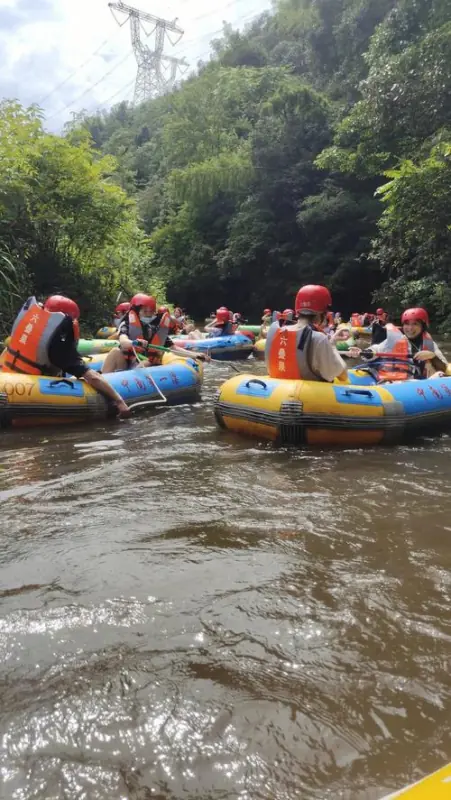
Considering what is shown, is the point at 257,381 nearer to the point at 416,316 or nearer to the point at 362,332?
the point at 416,316

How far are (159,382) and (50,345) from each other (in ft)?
4.50

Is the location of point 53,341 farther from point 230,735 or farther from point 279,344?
point 230,735

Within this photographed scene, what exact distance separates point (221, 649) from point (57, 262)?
1332 centimetres

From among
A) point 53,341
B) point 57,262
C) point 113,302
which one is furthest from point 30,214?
point 53,341

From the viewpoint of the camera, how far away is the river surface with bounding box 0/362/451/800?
1.56 m

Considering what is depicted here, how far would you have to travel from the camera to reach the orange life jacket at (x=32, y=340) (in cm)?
567

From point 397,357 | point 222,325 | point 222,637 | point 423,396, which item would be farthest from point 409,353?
point 222,325

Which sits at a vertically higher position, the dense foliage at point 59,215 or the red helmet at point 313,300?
the dense foliage at point 59,215

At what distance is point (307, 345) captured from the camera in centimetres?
509

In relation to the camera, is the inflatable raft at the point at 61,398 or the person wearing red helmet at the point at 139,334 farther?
the person wearing red helmet at the point at 139,334

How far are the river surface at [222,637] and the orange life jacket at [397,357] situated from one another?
234 cm

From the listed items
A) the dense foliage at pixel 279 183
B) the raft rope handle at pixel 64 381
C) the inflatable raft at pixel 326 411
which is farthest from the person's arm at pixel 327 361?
the dense foliage at pixel 279 183

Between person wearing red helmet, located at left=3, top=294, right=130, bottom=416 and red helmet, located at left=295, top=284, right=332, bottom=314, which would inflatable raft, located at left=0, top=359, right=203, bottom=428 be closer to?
person wearing red helmet, located at left=3, top=294, right=130, bottom=416

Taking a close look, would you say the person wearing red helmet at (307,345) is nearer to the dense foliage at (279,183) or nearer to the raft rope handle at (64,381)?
the raft rope handle at (64,381)
